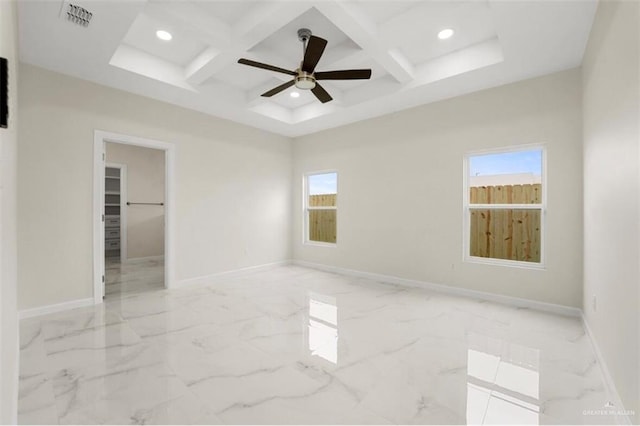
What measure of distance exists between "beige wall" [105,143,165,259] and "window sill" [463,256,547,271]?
6.95m

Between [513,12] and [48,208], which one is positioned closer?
[513,12]

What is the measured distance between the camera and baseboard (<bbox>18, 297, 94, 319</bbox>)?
3053 millimetres

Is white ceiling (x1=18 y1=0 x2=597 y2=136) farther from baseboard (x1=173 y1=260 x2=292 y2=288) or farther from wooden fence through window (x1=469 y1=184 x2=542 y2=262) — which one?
baseboard (x1=173 y1=260 x2=292 y2=288)

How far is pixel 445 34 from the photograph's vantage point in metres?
3.04

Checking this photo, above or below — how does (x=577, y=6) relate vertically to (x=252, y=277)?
above

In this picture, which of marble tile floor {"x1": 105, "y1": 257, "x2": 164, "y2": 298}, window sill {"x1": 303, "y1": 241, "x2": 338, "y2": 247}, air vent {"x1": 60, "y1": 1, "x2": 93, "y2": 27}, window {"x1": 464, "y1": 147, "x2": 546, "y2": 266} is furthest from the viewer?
window sill {"x1": 303, "y1": 241, "x2": 338, "y2": 247}

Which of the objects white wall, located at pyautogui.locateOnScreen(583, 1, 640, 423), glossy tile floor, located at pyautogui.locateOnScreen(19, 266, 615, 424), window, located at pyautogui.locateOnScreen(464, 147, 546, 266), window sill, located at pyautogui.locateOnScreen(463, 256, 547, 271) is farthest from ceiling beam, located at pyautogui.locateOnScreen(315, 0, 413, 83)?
glossy tile floor, located at pyautogui.locateOnScreen(19, 266, 615, 424)

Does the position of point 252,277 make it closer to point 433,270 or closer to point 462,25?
point 433,270

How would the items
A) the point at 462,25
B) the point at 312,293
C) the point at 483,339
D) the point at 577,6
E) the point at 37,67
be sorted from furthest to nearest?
the point at 312,293
the point at 37,67
the point at 462,25
the point at 483,339
the point at 577,6

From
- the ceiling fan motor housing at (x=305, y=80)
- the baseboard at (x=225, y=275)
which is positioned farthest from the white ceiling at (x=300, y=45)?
the baseboard at (x=225, y=275)

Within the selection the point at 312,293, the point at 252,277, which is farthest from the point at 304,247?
the point at 312,293

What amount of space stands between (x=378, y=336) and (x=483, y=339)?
3.12 ft

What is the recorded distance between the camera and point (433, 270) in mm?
4215

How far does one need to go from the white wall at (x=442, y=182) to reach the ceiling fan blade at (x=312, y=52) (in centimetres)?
226
